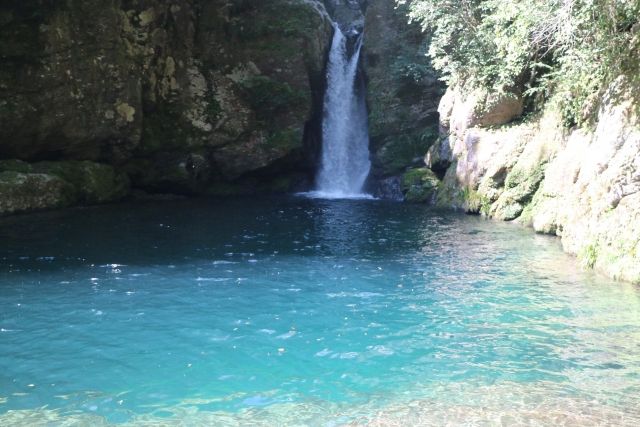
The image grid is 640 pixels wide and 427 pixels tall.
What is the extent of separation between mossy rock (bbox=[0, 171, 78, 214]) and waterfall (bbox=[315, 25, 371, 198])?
42.4 ft

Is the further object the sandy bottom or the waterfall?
the waterfall

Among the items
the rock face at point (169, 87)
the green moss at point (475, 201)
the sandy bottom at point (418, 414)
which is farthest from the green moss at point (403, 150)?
the sandy bottom at point (418, 414)

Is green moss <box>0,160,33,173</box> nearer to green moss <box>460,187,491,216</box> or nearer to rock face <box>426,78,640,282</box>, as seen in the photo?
rock face <box>426,78,640,282</box>

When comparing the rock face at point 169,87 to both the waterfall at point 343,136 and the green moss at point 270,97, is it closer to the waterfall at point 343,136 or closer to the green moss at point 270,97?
the green moss at point 270,97

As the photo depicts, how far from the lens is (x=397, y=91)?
28828 mm

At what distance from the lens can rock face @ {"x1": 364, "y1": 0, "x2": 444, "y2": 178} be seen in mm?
27703

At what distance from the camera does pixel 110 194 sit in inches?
980

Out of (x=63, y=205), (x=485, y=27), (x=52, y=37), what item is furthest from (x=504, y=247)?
(x=52, y=37)

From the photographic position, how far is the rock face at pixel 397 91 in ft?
90.9

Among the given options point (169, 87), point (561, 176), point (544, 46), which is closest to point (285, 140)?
point (169, 87)

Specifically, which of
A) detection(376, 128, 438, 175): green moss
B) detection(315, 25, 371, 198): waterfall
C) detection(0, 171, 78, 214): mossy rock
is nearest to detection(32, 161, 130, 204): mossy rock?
detection(0, 171, 78, 214): mossy rock

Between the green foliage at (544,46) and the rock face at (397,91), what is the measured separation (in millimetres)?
3101

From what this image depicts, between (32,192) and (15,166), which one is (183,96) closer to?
(15,166)

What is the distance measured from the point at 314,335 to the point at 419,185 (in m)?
17.5
